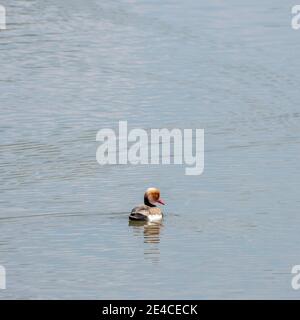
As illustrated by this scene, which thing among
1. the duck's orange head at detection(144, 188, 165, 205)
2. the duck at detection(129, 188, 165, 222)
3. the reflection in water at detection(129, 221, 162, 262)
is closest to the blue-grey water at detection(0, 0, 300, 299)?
the reflection in water at detection(129, 221, 162, 262)

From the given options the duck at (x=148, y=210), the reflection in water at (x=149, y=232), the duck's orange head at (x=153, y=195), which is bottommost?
the reflection in water at (x=149, y=232)

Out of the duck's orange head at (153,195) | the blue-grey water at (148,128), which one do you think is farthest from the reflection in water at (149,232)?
the duck's orange head at (153,195)

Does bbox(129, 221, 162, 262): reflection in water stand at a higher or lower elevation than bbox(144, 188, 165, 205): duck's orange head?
lower

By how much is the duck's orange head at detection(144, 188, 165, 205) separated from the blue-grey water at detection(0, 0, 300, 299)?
0.98 ft

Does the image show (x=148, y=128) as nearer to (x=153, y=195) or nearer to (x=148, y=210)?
(x=153, y=195)

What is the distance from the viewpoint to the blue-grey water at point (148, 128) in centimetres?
1892

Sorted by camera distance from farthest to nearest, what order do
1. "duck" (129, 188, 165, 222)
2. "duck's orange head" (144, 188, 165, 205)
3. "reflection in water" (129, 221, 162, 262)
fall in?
"duck's orange head" (144, 188, 165, 205)
"duck" (129, 188, 165, 222)
"reflection in water" (129, 221, 162, 262)

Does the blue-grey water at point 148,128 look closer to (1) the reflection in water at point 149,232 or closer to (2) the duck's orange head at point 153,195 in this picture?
(1) the reflection in water at point 149,232

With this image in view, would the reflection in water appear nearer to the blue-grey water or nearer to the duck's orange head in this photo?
the blue-grey water

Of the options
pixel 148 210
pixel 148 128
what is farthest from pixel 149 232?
pixel 148 128

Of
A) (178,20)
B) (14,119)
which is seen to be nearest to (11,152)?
(14,119)

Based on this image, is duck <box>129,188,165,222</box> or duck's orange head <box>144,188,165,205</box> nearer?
duck <box>129,188,165,222</box>

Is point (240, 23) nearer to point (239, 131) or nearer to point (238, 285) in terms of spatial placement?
point (239, 131)

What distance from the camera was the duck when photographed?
2108cm
